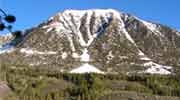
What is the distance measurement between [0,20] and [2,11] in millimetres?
257

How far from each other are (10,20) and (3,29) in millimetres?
328

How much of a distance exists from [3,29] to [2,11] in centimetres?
51

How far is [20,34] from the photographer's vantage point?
16391 mm

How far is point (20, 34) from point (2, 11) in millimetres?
771

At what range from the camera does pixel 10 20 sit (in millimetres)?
16109

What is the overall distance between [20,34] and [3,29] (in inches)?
18.6

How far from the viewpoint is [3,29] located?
53.3 feet

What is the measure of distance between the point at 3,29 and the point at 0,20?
10.5 inches

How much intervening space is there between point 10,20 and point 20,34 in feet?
1.67

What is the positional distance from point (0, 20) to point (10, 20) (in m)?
0.35
